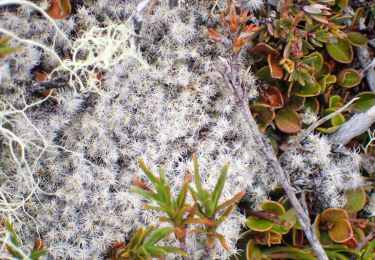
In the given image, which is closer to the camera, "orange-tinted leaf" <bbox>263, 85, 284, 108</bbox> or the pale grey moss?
the pale grey moss

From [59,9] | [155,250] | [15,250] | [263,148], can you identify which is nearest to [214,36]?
[263,148]

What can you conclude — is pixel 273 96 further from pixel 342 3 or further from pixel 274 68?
pixel 342 3

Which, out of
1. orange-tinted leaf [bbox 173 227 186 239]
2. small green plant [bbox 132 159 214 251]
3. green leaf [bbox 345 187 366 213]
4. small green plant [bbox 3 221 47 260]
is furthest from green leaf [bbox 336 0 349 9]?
small green plant [bbox 3 221 47 260]

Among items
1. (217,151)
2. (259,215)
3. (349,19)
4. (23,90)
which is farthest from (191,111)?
(349,19)

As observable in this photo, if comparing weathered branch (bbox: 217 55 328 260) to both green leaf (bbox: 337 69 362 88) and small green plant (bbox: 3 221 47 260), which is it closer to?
green leaf (bbox: 337 69 362 88)

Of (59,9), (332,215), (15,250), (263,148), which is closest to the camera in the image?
(15,250)

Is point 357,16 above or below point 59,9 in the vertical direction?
below
